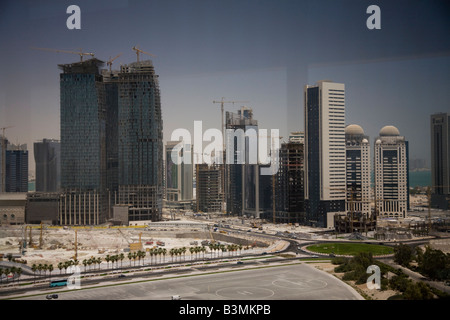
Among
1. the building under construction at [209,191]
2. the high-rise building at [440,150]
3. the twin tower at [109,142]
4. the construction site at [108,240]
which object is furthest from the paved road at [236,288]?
the building under construction at [209,191]

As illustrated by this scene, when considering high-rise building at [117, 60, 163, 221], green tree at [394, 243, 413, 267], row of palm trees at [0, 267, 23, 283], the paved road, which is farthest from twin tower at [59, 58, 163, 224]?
green tree at [394, 243, 413, 267]

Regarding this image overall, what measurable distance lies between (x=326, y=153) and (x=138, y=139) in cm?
940

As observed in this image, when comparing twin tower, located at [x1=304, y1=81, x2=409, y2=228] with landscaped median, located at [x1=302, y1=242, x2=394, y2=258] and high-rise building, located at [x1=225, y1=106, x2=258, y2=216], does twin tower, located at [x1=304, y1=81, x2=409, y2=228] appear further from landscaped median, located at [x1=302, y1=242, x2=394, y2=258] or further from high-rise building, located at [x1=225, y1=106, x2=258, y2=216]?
high-rise building, located at [x1=225, y1=106, x2=258, y2=216]

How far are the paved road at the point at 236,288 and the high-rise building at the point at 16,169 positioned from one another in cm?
650

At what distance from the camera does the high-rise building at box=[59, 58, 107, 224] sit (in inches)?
896

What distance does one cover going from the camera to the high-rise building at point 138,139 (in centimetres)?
2422

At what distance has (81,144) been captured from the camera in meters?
23.0

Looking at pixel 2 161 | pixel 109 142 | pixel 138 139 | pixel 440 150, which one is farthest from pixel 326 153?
pixel 2 161

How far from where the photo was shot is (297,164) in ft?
77.5

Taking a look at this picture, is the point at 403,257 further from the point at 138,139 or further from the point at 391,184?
the point at 138,139

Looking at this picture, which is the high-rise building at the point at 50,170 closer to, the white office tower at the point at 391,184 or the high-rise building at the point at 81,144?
the high-rise building at the point at 81,144
